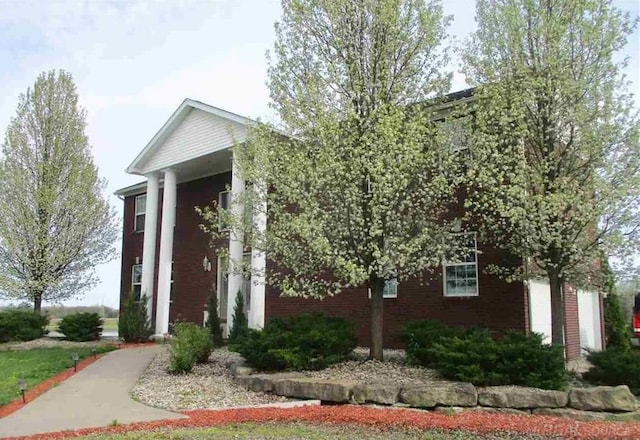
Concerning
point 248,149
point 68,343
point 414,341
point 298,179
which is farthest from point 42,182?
point 414,341

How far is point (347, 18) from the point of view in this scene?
1052 centimetres

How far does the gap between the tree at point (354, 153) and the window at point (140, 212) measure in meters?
13.2

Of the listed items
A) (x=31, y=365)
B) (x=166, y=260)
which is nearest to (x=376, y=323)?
(x=31, y=365)

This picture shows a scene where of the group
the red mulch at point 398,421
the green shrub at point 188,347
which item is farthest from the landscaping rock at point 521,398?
the green shrub at point 188,347

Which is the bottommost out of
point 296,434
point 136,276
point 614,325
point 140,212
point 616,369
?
point 296,434

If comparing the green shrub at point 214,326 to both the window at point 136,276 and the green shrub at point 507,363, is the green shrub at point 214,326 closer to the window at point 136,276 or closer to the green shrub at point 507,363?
the green shrub at point 507,363

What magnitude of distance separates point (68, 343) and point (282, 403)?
39.4 feet

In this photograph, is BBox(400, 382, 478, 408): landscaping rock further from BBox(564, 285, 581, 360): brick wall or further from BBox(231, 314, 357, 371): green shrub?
BBox(564, 285, 581, 360): brick wall

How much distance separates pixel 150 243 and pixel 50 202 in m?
4.22

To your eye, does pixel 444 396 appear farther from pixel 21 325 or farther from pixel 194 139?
pixel 21 325

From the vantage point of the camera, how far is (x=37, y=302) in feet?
69.2

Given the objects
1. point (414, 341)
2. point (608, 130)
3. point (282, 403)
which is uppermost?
point (608, 130)

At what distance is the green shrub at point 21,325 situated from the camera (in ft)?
61.9

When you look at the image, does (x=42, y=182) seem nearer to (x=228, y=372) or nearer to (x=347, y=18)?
(x=228, y=372)
